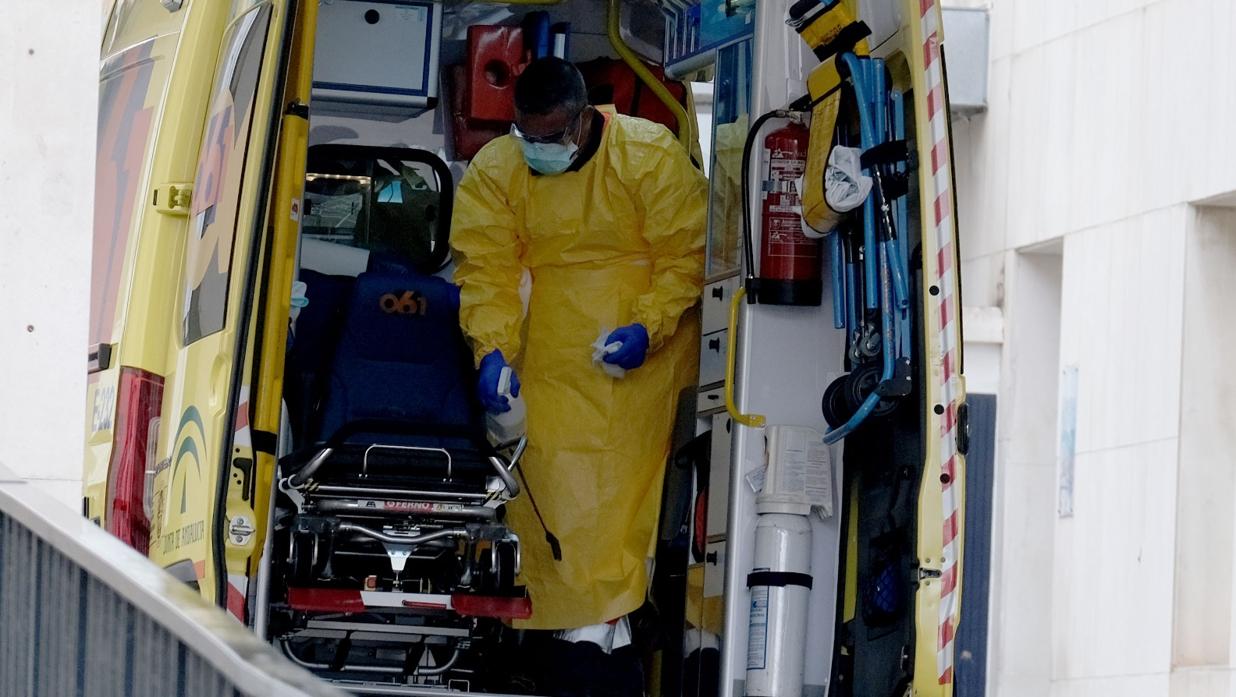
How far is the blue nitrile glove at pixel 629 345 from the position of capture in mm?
5930

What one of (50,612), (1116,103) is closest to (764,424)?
(50,612)

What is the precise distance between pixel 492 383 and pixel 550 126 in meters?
0.75

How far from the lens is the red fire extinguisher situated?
540 centimetres

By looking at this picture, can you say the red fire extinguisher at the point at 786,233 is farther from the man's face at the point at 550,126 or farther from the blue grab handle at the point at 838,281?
the man's face at the point at 550,126

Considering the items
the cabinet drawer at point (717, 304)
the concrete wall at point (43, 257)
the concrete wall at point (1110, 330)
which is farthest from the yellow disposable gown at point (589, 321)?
the concrete wall at point (43, 257)

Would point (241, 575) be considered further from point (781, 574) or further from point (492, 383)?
point (781, 574)

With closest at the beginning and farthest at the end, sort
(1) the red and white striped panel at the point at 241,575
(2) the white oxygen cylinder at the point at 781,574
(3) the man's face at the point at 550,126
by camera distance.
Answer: (1) the red and white striped panel at the point at 241,575
(2) the white oxygen cylinder at the point at 781,574
(3) the man's face at the point at 550,126

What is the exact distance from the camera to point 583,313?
20.3ft

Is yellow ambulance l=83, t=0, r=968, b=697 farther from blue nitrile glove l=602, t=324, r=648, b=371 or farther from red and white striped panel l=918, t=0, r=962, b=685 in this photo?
blue nitrile glove l=602, t=324, r=648, b=371

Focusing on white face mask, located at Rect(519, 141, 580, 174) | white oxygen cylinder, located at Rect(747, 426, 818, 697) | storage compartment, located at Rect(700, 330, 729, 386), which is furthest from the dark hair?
white oxygen cylinder, located at Rect(747, 426, 818, 697)

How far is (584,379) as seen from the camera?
6160mm

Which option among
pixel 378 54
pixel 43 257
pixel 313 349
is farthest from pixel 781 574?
pixel 43 257

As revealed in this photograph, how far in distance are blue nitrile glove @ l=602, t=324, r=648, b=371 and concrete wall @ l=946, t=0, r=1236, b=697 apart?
401 cm

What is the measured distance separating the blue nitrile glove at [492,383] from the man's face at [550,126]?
0.63 meters
